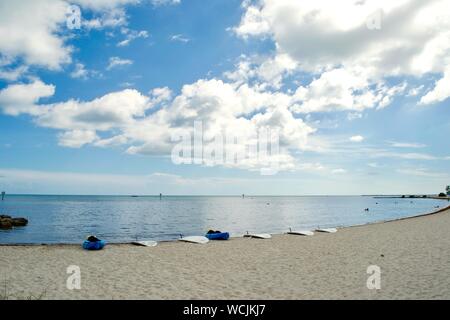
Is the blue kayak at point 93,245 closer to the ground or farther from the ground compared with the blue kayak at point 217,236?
farther from the ground

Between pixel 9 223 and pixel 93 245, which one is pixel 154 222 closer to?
pixel 9 223

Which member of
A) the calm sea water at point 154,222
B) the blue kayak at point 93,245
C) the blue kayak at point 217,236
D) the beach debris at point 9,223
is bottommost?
the calm sea water at point 154,222

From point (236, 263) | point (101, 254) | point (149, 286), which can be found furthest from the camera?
point (101, 254)

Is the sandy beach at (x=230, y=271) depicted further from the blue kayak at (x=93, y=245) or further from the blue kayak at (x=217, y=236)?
the blue kayak at (x=217, y=236)

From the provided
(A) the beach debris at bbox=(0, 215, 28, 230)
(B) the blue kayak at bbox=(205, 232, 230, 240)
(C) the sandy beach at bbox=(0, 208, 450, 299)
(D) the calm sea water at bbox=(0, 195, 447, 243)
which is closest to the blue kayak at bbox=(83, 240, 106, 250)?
(C) the sandy beach at bbox=(0, 208, 450, 299)

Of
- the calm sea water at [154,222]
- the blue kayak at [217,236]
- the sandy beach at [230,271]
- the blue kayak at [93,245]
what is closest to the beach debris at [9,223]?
the calm sea water at [154,222]

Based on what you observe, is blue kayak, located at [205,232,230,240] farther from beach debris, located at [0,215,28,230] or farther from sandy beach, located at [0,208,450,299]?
beach debris, located at [0,215,28,230]

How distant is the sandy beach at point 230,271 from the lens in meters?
11.5

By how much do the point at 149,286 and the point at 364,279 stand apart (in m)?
8.53

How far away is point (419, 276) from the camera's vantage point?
1356 cm

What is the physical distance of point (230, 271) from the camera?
15.1 meters

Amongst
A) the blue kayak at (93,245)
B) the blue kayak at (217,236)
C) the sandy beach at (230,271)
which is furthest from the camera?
the blue kayak at (217,236)
